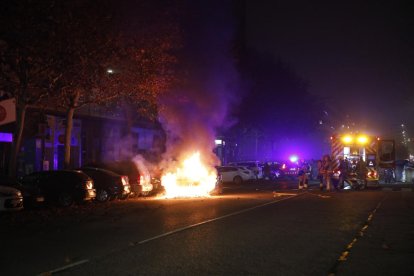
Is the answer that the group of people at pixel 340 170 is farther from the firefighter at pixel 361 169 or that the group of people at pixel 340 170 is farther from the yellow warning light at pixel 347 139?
the yellow warning light at pixel 347 139

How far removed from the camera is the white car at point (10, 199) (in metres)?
15.1

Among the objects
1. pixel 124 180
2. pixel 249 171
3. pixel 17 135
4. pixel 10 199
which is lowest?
pixel 10 199

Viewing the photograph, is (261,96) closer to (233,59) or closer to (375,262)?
(233,59)

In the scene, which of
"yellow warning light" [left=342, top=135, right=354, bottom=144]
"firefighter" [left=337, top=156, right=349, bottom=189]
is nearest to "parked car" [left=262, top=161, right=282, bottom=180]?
"yellow warning light" [left=342, top=135, right=354, bottom=144]

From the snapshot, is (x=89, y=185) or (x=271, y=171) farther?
(x=271, y=171)

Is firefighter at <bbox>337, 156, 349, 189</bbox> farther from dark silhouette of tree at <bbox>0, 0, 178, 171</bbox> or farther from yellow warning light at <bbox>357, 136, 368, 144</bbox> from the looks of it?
dark silhouette of tree at <bbox>0, 0, 178, 171</bbox>

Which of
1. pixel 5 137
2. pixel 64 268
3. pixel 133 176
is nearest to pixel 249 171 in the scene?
pixel 133 176

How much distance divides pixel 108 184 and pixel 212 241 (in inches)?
459

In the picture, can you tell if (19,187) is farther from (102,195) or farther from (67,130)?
(67,130)

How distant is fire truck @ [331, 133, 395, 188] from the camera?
26.4m

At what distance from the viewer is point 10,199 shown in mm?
15258

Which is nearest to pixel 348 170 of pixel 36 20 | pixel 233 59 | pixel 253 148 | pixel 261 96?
pixel 233 59

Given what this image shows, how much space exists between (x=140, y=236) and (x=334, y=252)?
4.15 meters

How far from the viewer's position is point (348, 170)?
2638cm
